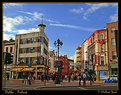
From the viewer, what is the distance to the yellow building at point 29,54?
49250mm

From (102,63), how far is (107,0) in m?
37.1

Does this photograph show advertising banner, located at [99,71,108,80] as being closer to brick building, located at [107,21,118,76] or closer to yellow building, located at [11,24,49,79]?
brick building, located at [107,21,118,76]

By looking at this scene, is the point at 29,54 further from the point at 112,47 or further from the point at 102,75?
the point at 112,47

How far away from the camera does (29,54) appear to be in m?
50.3

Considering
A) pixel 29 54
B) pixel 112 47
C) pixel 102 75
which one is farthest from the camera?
pixel 29 54

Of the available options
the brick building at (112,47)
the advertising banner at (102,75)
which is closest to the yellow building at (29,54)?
the advertising banner at (102,75)

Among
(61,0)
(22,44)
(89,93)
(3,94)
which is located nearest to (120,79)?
(89,93)

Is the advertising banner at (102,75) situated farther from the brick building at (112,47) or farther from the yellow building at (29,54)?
the yellow building at (29,54)

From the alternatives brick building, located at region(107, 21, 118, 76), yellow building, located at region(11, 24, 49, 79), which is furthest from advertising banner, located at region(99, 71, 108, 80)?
yellow building, located at region(11, 24, 49, 79)

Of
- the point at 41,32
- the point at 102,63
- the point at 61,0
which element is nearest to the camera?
the point at 61,0

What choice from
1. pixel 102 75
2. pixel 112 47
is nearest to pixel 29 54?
pixel 102 75

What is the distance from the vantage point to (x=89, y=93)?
7828mm

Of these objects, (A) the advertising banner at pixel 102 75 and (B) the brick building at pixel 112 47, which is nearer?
(B) the brick building at pixel 112 47

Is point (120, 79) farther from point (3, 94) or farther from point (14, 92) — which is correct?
point (3, 94)
